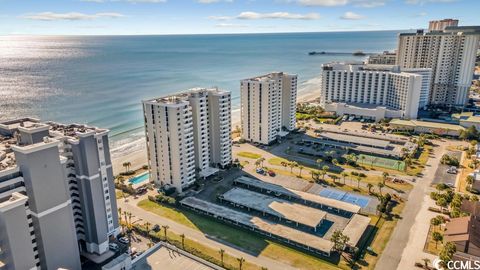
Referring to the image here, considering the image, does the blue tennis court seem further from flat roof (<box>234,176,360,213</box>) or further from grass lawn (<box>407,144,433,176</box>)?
grass lawn (<box>407,144,433,176</box>)

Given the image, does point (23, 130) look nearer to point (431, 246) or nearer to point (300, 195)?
point (300, 195)

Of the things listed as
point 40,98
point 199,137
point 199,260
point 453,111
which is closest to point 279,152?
point 199,137

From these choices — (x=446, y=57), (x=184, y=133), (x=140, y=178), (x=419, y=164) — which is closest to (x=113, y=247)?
(x=184, y=133)

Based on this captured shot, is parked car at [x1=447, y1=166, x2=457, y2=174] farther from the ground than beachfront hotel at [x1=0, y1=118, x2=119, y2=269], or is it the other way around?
beachfront hotel at [x1=0, y1=118, x2=119, y2=269]

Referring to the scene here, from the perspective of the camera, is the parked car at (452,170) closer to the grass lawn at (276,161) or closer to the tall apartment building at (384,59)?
the grass lawn at (276,161)

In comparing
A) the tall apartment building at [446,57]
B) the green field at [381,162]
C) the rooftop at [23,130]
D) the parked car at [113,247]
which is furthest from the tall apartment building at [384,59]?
the parked car at [113,247]

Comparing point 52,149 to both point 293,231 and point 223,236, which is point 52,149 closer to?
point 223,236

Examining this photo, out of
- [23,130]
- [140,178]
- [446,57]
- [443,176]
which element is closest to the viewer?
[23,130]

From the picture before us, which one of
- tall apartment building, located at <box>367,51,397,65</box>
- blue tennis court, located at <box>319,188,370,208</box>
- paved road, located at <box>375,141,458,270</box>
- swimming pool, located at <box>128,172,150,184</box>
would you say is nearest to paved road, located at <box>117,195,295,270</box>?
swimming pool, located at <box>128,172,150,184</box>
